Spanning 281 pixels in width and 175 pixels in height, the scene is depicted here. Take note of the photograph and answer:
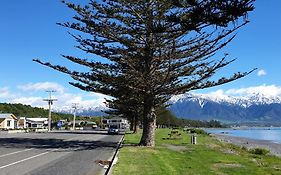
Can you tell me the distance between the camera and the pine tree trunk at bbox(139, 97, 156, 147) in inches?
1180

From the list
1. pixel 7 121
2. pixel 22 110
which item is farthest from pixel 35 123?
pixel 7 121

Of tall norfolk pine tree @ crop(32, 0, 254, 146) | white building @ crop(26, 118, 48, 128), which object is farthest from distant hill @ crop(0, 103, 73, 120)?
tall norfolk pine tree @ crop(32, 0, 254, 146)

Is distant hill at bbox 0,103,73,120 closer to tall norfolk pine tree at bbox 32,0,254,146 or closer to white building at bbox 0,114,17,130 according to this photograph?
white building at bbox 0,114,17,130

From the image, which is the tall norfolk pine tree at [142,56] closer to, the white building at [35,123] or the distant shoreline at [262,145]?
the distant shoreline at [262,145]

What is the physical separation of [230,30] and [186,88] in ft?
16.8

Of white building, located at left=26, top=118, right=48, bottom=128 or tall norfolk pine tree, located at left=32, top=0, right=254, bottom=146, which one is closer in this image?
tall norfolk pine tree, located at left=32, top=0, right=254, bottom=146

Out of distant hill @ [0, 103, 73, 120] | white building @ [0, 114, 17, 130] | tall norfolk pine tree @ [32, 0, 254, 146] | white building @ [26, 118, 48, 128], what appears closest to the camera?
tall norfolk pine tree @ [32, 0, 254, 146]

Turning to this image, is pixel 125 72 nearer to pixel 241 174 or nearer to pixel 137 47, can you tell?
pixel 137 47

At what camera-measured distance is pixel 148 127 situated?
30266 mm

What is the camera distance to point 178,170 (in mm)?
15992

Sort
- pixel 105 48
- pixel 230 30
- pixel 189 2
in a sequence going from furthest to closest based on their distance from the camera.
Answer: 1. pixel 105 48
2. pixel 230 30
3. pixel 189 2

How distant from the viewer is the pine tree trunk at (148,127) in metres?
30.0

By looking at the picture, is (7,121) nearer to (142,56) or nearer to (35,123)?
(35,123)

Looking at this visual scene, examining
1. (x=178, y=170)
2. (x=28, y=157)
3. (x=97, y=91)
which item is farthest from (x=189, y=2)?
(x=97, y=91)
